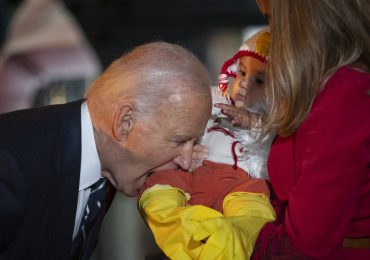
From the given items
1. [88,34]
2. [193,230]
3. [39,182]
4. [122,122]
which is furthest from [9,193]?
[88,34]

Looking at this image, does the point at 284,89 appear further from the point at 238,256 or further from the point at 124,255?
the point at 124,255

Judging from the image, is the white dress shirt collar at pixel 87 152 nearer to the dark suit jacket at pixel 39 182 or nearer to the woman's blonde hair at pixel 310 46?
the dark suit jacket at pixel 39 182

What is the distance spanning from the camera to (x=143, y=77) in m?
2.06

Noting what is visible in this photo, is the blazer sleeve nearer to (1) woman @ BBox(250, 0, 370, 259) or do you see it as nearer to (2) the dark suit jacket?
(2) the dark suit jacket

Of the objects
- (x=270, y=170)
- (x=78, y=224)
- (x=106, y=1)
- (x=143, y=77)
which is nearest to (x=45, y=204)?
(x=78, y=224)

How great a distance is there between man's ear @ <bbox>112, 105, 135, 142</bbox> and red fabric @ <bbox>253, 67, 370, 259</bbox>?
19.4 inches

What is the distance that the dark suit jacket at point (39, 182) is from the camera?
1938 mm

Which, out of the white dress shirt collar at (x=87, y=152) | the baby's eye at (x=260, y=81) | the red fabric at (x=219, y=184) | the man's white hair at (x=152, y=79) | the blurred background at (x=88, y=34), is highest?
the man's white hair at (x=152, y=79)

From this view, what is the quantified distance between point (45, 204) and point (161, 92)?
1.51 feet

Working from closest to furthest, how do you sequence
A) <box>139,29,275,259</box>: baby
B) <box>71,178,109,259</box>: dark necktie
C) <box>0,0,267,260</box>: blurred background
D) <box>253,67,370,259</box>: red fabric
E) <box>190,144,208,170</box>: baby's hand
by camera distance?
<box>253,67,370,259</box>: red fabric, <box>139,29,275,259</box>: baby, <box>190,144,208,170</box>: baby's hand, <box>71,178,109,259</box>: dark necktie, <box>0,0,267,260</box>: blurred background

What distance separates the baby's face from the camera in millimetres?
2221

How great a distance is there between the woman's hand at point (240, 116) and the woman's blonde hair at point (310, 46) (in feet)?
0.71

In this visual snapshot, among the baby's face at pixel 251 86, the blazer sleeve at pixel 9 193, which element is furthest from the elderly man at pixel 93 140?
the baby's face at pixel 251 86

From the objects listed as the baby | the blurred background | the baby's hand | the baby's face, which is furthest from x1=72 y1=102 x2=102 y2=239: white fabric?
the blurred background
